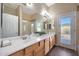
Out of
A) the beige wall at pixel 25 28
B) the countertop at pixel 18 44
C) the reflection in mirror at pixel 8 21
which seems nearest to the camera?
the countertop at pixel 18 44

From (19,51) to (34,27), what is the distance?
470mm

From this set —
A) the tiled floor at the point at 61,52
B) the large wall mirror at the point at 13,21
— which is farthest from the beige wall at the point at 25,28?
the tiled floor at the point at 61,52

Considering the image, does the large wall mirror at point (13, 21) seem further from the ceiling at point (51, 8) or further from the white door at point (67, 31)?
the white door at point (67, 31)

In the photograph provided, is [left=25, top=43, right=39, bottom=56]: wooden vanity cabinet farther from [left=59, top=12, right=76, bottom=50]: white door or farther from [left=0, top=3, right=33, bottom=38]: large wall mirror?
[left=59, top=12, right=76, bottom=50]: white door

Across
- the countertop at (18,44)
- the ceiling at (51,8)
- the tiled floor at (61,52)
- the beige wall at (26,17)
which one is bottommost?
the tiled floor at (61,52)

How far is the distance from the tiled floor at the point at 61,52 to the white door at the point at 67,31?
71 mm

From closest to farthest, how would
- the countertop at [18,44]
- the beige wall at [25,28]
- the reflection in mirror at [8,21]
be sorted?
the countertop at [18,44]
the reflection in mirror at [8,21]
the beige wall at [25,28]

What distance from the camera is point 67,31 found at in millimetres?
1698

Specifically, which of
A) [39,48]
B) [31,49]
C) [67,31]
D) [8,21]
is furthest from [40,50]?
[8,21]

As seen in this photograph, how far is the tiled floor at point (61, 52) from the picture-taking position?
5.45 feet

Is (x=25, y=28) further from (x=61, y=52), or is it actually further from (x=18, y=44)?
(x=61, y=52)

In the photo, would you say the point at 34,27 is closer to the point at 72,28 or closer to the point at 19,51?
the point at 19,51

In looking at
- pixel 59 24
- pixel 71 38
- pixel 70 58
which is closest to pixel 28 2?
pixel 59 24

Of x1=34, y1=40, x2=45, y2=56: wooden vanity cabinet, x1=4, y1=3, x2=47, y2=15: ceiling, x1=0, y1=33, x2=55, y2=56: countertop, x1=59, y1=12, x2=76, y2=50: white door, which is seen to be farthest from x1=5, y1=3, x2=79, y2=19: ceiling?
x1=34, y1=40, x2=45, y2=56: wooden vanity cabinet
